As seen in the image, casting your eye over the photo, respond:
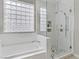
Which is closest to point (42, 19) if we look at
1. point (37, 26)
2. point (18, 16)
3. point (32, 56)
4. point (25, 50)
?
point (37, 26)

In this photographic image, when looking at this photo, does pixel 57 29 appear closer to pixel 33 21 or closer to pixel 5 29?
pixel 33 21

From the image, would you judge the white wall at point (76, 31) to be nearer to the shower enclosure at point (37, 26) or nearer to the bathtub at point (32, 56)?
the shower enclosure at point (37, 26)

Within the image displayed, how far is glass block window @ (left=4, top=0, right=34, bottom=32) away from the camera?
2261 mm

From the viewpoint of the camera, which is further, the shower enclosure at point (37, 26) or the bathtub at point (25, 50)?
the shower enclosure at point (37, 26)

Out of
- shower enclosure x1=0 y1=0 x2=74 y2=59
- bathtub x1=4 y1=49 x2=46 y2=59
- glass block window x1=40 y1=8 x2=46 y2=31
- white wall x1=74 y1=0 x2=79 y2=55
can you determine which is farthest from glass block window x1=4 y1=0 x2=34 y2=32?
white wall x1=74 y1=0 x2=79 y2=55

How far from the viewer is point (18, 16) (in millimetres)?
2479

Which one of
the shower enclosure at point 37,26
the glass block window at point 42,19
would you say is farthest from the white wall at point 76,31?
the glass block window at point 42,19

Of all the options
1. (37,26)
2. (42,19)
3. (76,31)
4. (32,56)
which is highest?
(42,19)

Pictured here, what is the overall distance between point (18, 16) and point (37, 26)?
1.94ft

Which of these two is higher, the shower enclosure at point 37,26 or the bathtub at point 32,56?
the shower enclosure at point 37,26

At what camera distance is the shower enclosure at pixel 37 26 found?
2.22m

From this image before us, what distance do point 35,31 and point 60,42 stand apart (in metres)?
0.69

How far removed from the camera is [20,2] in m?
2.50

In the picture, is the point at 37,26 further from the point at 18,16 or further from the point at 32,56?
the point at 32,56
